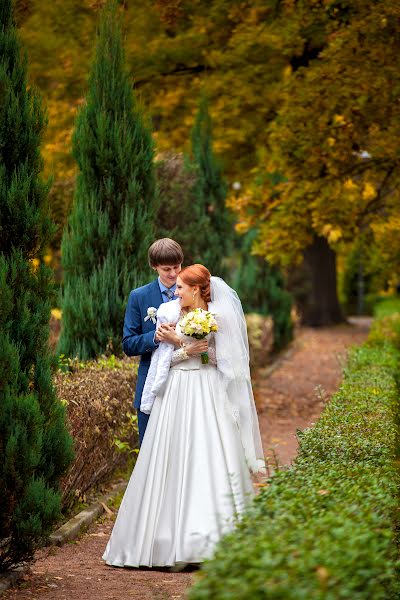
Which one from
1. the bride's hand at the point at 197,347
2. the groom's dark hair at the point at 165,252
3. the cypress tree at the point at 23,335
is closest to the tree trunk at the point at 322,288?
the groom's dark hair at the point at 165,252

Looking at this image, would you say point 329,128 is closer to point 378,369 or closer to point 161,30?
point 378,369

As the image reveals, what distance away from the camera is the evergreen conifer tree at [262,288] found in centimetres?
2067

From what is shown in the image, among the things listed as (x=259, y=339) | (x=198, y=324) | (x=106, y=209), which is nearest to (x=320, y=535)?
(x=198, y=324)

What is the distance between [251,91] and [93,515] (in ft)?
39.1

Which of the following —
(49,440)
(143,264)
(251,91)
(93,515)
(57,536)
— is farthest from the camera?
(251,91)

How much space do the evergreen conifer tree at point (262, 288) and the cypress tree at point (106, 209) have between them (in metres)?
9.37

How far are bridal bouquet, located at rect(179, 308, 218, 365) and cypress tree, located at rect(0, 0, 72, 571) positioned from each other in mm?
853

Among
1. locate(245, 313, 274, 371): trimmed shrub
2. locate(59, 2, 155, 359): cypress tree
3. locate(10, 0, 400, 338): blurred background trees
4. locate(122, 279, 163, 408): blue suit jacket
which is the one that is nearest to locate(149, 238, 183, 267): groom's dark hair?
locate(122, 279, 163, 408): blue suit jacket

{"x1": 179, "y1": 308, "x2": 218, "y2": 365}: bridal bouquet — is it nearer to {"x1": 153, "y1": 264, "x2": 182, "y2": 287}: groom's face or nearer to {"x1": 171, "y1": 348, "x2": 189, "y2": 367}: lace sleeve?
{"x1": 171, "y1": 348, "x2": 189, "y2": 367}: lace sleeve

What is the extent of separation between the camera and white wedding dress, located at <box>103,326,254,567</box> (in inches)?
244

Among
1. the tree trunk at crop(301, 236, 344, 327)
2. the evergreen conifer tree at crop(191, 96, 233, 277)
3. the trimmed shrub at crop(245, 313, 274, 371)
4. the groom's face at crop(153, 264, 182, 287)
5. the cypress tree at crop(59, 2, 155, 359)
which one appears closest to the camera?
the groom's face at crop(153, 264, 182, 287)

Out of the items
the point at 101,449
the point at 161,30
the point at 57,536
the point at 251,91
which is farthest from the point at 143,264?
the point at 161,30

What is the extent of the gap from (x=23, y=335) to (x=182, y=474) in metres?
1.34

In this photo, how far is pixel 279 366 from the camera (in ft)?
67.4
